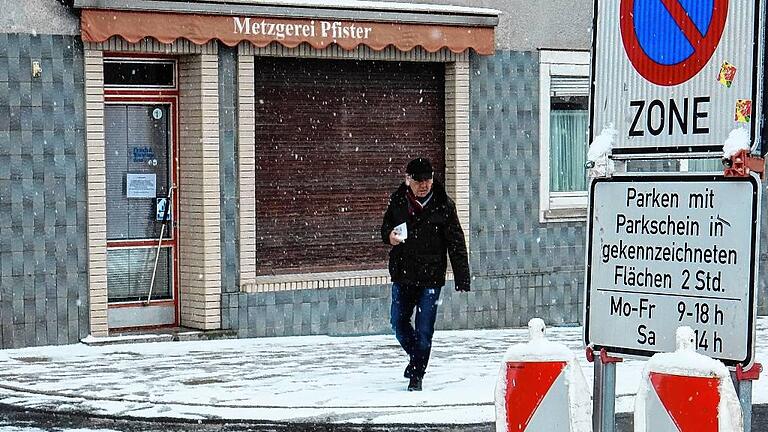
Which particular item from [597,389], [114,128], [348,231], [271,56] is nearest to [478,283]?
[348,231]

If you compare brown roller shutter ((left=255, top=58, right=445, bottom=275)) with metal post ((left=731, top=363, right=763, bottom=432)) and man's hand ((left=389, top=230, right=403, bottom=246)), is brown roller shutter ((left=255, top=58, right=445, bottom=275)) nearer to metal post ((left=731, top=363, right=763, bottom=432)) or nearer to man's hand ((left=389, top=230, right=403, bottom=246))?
man's hand ((left=389, top=230, right=403, bottom=246))

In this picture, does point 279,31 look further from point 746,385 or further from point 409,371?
point 746,385

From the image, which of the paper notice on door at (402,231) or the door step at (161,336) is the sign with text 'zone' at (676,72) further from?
the door step at (161,336)

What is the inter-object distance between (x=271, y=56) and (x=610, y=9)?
991 cm

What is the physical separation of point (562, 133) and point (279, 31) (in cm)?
416

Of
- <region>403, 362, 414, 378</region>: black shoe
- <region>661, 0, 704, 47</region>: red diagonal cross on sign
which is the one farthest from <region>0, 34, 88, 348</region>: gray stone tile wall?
<region>661, 0, 704, 47</region>: red diagonal cross on sign

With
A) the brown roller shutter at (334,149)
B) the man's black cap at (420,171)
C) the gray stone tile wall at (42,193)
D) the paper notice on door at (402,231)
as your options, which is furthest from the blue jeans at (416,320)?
the brown roller shutter at (334,149)

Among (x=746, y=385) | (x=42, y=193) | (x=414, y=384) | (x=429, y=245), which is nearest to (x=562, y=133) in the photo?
(x=429, y=245)

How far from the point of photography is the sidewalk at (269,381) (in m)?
9.96

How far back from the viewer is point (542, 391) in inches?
183

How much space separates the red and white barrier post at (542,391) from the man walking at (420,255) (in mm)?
6084

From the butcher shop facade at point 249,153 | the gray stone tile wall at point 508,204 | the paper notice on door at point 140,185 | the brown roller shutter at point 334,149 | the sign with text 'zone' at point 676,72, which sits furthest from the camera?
the gray stone tile wall at point 508,204

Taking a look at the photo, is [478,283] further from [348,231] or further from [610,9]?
[610,9]

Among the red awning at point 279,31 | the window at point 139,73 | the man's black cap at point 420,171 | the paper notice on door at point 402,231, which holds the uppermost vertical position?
the red awning at point 279,31
